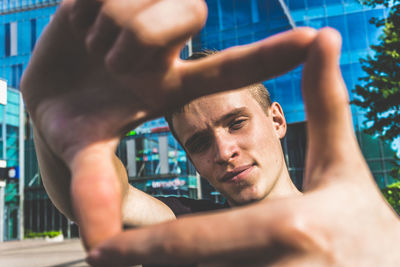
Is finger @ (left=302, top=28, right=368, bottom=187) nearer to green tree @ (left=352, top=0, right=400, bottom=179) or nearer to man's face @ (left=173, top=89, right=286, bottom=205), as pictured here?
man's face @ (left=173, top=89, right=286, bottom=205)

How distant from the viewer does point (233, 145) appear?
198cm

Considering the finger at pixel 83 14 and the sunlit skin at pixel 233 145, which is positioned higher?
the finger at pixel 83 14

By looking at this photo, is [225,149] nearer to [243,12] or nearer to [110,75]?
[110,75]

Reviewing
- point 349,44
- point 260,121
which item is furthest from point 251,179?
point 349,44

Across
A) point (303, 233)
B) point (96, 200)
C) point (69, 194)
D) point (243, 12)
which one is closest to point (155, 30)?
point (96, 200)

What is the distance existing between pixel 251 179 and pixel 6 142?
93.0 feet

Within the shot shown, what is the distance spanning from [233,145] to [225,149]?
0.18 feet

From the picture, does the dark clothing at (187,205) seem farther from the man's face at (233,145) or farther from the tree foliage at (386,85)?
the tree foliage at (386,85)

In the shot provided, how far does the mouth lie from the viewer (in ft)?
6.45

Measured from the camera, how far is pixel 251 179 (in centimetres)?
198

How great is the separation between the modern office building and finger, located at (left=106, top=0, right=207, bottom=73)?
→ 71.7 feet

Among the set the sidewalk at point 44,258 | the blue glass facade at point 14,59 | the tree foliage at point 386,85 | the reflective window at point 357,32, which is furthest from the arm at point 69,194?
the blue glass facade at point 14,59

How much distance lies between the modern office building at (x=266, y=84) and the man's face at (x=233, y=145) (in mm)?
20576

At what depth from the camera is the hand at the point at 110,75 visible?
80 cm
